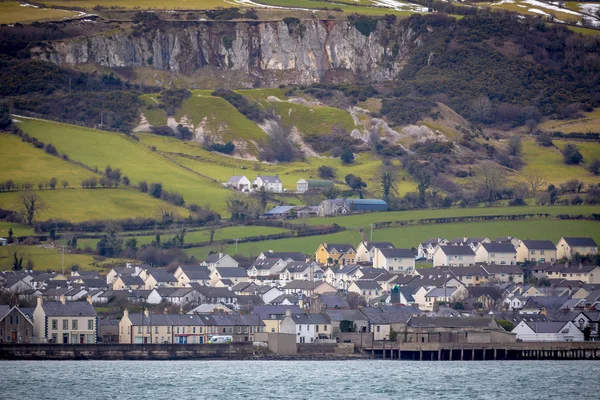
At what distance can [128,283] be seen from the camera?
105875mm

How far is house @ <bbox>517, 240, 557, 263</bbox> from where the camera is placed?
121812 millimetres

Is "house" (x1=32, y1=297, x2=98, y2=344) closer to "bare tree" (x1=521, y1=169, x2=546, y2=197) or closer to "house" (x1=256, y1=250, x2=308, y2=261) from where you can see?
"house" (x1=256, y1=250, x2=308, y2=261)

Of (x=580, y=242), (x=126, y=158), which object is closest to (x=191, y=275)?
(x=580, y=242)

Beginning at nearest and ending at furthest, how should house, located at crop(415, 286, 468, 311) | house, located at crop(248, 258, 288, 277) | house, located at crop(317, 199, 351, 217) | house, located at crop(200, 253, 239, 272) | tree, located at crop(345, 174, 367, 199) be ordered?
house, located at crop(415, 286, 468, 311), house, located at crop(248, 258, 288, 277), house, located at crop(200, 253, 239, 272), house, located at crop(317, 199, 351, 217), tree, located at crop(345, 174, 367, 199)

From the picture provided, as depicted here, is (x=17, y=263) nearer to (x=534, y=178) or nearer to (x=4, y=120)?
(x=4, y=120)

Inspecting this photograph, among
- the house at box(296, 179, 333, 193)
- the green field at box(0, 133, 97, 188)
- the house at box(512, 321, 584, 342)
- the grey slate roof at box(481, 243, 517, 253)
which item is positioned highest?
the green field at box(0, 133, 97, 188)

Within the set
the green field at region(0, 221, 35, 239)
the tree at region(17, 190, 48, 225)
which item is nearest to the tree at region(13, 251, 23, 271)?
the green field at region(0, 221, 35, 239)

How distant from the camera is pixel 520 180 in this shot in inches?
6609

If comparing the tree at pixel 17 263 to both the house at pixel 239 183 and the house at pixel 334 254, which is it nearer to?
the house at pixel 334 254

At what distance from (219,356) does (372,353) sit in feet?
33.0

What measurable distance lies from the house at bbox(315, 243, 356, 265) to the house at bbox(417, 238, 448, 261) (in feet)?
20.8

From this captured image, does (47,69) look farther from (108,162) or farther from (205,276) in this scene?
(205,276)

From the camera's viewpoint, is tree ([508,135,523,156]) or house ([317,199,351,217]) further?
tree ([508,135,523,156])

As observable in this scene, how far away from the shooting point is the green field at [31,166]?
143 metres
